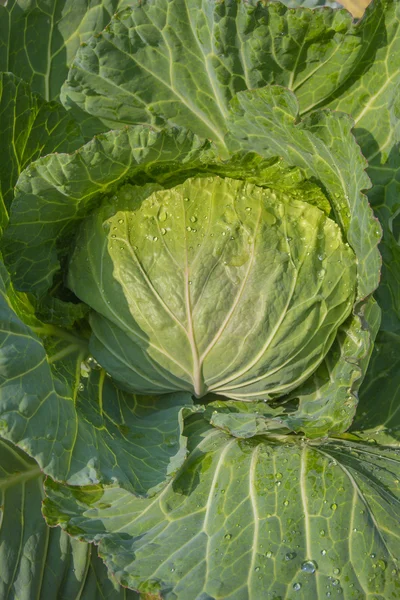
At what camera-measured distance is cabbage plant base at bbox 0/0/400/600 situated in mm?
1609

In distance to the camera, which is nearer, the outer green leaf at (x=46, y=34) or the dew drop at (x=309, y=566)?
the dew drop at (x=309, y=566)

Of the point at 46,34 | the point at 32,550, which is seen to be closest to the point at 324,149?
the point at 46,34

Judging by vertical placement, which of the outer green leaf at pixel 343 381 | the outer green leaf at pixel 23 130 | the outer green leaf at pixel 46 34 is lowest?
the outer green leaf at pixel 343 381

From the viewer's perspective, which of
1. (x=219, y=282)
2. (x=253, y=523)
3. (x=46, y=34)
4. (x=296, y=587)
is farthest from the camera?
(x=46, y=34)

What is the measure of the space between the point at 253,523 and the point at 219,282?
0.66 metres

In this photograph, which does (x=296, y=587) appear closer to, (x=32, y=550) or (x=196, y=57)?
(x=32, y=550)

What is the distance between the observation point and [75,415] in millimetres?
1736

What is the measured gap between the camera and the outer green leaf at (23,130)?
6.04 feet

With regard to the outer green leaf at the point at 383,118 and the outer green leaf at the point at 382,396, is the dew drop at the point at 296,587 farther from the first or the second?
the outer green leaf at the point at 383,118

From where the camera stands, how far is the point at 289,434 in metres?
1.94

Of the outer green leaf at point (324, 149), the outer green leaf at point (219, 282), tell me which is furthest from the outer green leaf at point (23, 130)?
the outer green leaf at point (324, 149)

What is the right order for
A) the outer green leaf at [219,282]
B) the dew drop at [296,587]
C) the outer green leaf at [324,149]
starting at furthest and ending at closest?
the outer green leaf at [219,282] < the outer green leaf at [324,149] < the dew drop at [296,587]

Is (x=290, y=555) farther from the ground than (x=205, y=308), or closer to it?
closer to it

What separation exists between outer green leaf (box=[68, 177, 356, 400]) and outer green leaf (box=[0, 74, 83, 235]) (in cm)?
30
